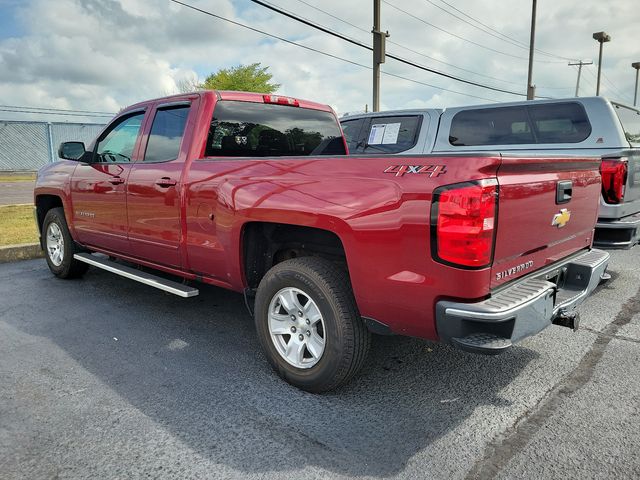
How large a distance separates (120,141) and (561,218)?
3916mm

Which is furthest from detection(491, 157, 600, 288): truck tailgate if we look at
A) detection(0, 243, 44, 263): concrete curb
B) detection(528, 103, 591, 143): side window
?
detection(0, 243, 44, 263): concrete curb

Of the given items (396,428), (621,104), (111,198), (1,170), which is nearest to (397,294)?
(396,428)

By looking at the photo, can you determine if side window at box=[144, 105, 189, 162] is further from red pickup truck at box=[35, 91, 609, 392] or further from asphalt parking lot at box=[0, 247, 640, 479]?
asphalt parking lot at box=[0, 247, 640, 479]

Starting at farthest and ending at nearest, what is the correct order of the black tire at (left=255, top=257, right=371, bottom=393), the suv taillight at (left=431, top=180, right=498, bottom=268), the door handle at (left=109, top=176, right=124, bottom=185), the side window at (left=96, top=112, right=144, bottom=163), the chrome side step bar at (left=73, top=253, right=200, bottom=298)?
the side window at (left=96, top=112, right=144, bottom=163) → the door handle at (left=109, top=176, right=124, bottom=185) → the chrome side step bar at (left=73, top=253, right=200, bottom=298) → the black tire at (left=255, top=257, right=371, bottom=393) → the suv taillight at (left=431, top=180, right=498, bottom=268)

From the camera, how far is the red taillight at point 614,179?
183 inches

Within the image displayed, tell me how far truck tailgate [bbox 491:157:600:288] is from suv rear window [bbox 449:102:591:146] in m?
2.63

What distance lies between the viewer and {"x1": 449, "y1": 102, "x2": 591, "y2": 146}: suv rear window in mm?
5688

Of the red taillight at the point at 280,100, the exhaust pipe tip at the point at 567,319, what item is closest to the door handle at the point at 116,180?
the red taillight at the point at 280,100

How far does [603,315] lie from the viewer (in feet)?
14.5

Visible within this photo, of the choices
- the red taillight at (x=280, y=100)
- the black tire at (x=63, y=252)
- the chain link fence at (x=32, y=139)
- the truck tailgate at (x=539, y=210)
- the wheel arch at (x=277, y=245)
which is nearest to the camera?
the truck tailgate at (x=539, y=210)

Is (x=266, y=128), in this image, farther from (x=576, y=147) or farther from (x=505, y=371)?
(x=576, y=147)

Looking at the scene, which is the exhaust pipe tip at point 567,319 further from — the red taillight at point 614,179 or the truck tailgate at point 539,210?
the red taillight at point 614,179

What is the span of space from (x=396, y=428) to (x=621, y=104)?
205 inches

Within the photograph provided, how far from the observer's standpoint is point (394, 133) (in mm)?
7055
